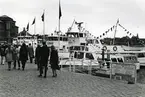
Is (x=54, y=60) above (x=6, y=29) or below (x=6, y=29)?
below

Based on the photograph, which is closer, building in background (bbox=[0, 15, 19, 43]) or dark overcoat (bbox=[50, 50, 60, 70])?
dark overcoat (bbox=[50, 50, 60, 70])

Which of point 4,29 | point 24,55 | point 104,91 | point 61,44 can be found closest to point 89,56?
point 61,44

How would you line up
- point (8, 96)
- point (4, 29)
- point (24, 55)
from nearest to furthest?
point (8, 96) < point (24, 55) < point (4, 29)

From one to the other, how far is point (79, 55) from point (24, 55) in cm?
1668

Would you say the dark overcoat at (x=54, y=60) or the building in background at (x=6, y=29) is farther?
the building in background at (x=6, y=29)

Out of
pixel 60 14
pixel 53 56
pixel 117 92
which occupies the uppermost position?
pixel 60 14

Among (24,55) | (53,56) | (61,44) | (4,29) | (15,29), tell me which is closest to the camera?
(53,56)

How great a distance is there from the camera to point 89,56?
1391 inches

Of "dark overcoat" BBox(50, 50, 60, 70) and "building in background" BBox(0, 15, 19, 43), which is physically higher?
"building in background" BBox(0, 15, 19, 43)

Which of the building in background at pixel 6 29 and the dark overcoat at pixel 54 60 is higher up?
the building in background at pixel 6 29

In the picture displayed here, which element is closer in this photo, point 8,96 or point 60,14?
point 8,96

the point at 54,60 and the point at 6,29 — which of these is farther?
the point at 6,29

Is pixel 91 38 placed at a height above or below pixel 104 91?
above

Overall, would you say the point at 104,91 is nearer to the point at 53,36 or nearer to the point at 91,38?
the point at 91,38
